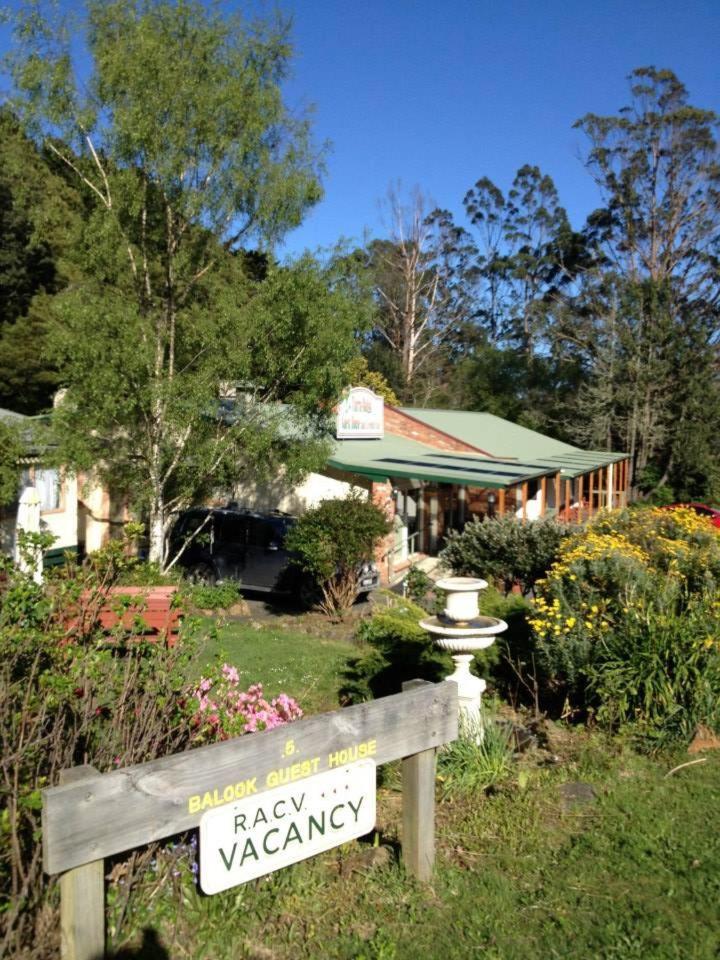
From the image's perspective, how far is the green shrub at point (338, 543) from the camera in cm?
1344

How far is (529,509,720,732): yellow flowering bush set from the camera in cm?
620

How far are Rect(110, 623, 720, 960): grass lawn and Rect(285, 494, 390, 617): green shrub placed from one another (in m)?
8.03

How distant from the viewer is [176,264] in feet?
45.9

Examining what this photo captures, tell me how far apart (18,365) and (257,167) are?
1613cm

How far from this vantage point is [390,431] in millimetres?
23562

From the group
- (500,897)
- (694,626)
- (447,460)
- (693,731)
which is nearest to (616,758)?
(693,731)

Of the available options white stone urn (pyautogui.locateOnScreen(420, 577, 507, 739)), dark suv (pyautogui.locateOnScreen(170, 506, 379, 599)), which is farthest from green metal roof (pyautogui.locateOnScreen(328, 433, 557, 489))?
white stone urn (pyautogui.locateOnScreen(420, 577, 507, 739))

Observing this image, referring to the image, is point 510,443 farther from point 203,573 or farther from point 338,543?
point 338,543

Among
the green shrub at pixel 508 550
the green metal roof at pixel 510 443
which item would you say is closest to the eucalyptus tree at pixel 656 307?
the green metal roof at pixel 510 443

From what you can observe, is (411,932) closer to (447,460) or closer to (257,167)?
(257,167)

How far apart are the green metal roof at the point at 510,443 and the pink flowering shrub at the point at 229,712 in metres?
15.7

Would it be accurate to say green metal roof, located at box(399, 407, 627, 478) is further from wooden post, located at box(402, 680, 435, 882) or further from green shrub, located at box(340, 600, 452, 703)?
wooden post, located at box(402, 680, 435, 882)

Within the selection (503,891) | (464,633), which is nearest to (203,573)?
(464,633)

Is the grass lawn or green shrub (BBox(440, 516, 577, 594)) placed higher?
green shrub (BBox(440, 516, 577, 594))
